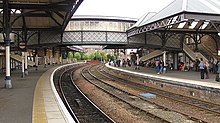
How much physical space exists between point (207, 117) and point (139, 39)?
99.6 ft

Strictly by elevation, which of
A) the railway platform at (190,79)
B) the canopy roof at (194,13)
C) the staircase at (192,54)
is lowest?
the railway platform at (190,79)

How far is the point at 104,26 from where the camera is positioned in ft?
142

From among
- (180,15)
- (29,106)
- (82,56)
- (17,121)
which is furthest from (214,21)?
(82,56)

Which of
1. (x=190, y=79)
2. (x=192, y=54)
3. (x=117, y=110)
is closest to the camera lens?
(x=117, y=110)

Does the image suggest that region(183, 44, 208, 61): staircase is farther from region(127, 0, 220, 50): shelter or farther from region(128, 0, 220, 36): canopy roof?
region(128, 0, 220, 36): canopy roof

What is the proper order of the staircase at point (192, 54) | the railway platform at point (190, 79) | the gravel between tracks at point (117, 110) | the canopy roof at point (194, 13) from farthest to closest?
the staircase at point (192, 54) → the canopy roof at point (194, 13) → the railway platform at point (190, 79) → the gravel between tracks at point (117, 110)

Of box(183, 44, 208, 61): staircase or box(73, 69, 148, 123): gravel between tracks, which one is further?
box(183, 44, 208, 61): staircase

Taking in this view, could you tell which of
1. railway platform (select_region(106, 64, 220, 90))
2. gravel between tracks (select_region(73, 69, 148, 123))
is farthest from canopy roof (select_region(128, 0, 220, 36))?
gravel between tracks (select_region(73, 69, 148, 123))

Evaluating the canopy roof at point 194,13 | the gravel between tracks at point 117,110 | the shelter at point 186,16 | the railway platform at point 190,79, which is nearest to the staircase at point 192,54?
the shelter at point 186,16

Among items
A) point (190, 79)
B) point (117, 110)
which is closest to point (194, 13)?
point (190, 79)

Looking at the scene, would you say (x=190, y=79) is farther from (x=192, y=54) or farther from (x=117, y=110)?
(x=192, y=54)

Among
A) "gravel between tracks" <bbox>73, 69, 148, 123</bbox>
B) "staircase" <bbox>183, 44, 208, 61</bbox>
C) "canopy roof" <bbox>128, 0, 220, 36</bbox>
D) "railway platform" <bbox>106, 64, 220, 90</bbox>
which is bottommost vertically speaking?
"gravel between tracks" <bbox>73, 69, 148, 123</bbox>

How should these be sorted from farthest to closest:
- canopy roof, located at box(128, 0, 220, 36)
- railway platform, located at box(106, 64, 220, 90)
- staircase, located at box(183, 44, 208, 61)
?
staircase, located at box(183, 44, 208, 61) → canopy roof, located at box(128, 0, 220, 36) → railway platform, located at box(106, 64, 220, 90)

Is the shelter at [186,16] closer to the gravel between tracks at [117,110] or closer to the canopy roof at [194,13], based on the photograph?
the canopy roof at [194,13]
